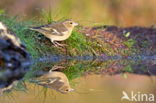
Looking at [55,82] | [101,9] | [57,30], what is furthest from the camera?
[101,9]

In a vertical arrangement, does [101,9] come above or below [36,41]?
above

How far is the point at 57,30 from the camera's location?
550 inches

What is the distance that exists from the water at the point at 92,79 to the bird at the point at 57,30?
0.44m

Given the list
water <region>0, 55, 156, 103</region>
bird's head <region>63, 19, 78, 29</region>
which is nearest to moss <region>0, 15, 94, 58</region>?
water <region>0, 55, 156, 103</region>

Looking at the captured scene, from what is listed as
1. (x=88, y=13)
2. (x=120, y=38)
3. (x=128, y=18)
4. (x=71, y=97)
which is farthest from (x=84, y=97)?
(x=128, y=18)

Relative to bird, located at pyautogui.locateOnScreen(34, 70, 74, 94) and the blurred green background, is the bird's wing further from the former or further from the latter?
the blurred green background

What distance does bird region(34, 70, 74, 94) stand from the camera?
11469mm

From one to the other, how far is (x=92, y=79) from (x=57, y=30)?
1818mm

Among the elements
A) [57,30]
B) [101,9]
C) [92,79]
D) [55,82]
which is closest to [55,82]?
[55,82]

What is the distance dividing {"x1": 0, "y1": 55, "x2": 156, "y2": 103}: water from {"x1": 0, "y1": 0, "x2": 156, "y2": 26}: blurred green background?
739 centimetres

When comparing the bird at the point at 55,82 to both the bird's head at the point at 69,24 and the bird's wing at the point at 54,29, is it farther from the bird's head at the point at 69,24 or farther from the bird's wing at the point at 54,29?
the bird's head at the point at 69,24

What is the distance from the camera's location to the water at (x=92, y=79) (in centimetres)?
1090

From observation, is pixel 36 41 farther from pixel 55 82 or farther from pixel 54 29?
pixel 55 82

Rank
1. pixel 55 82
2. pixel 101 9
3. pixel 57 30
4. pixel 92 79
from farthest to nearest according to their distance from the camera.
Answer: pixel 101 9, pixel 57 30, pixel 92 79, pixel 55 82
